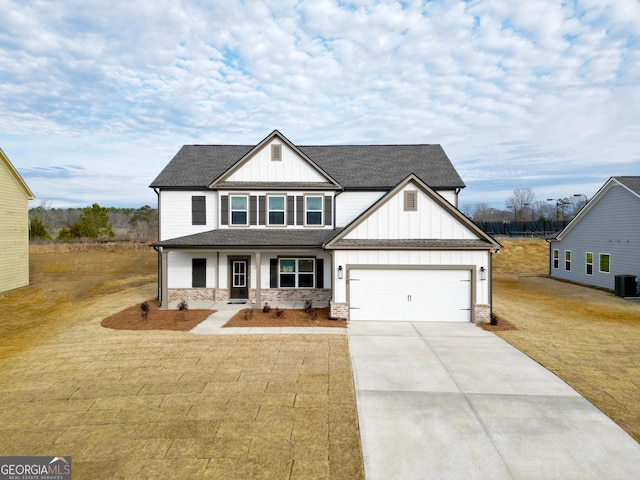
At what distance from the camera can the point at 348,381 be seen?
884 cm

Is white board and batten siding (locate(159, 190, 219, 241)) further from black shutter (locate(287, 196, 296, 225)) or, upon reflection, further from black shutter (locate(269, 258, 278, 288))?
black shutter (locate(287, 196, 296, 225))

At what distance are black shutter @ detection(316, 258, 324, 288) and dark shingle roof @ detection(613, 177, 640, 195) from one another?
20262 mm

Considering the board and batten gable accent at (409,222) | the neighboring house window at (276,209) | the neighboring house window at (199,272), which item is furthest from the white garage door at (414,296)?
the neighboring house window at (199,272)

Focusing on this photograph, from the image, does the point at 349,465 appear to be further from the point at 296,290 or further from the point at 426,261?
the point at 296,290

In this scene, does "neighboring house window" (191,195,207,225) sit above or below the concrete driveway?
above

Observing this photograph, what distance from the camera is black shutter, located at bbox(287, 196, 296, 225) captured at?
19156 mm

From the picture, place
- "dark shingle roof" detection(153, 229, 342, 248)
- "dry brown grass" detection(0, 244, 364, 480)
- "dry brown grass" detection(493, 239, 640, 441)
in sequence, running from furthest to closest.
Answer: "dark shingle roof" detection(153, 229, 342, 248)
"dry brown grass" detection(493, 239, 640, 441)
"dry brown grass" detection(0, 244, 364, 480)

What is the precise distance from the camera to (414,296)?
15188 mm

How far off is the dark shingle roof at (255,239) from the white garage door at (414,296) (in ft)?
10.8

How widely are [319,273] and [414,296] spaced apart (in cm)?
543

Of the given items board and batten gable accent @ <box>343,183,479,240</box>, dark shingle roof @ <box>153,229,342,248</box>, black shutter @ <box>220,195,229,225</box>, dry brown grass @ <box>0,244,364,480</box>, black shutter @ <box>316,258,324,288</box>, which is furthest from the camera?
black shutter @ <box>220,195,229,225</box>

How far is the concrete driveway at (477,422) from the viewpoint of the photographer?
5.66 m

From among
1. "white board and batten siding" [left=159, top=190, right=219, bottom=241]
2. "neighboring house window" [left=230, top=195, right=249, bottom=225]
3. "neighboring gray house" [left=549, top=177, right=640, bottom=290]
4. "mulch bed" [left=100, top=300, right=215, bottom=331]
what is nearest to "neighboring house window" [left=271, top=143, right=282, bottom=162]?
"neighboring house window" [left=230, top=195, right=249, bottom=225]

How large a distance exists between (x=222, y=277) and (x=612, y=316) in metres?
19.5
